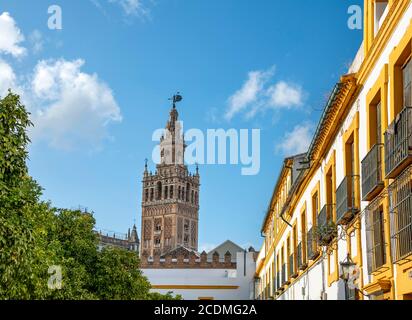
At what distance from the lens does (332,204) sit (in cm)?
1630

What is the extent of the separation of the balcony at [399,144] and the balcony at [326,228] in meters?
5.61

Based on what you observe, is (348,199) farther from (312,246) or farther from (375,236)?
(312,246)

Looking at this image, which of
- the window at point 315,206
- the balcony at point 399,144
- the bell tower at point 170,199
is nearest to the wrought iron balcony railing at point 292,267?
the window at point 315,206

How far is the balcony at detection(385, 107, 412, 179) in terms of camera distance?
9.13m

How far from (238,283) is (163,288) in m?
6.52

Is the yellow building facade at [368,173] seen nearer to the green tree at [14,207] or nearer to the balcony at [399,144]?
the balcony at [399,144]

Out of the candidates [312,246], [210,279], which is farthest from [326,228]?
[210,279]

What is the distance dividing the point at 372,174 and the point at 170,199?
145662 mm

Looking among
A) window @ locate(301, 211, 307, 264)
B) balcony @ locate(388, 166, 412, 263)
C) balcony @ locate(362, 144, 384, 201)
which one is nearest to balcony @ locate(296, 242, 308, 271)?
window @ locate(301, 211, 307, 264)

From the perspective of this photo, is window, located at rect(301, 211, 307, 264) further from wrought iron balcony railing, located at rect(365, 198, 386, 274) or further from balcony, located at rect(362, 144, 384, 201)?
balcony, located at rect(362, 144, 384, 201)

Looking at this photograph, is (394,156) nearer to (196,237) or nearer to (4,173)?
(4,173)

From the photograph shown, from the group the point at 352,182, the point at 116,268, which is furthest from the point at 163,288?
the point at 352,182

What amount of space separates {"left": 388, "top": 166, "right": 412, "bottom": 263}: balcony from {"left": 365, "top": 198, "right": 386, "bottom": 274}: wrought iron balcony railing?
1.03 m
